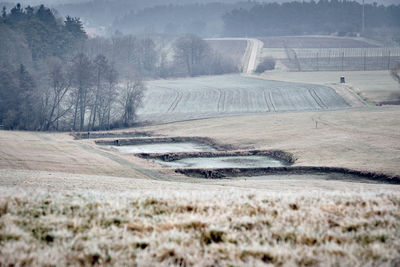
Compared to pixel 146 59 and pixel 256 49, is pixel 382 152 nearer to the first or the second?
pixel 146 59

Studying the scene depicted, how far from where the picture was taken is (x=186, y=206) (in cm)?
1081

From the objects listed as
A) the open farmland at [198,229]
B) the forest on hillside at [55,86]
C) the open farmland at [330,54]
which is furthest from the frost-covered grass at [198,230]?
the open farmland at [330,54]

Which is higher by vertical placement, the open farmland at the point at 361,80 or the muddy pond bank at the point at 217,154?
the open farmland at the point at 361,80

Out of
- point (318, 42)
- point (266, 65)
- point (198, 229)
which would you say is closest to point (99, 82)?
point (266, 65)

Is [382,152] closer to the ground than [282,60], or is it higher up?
closer to the ground

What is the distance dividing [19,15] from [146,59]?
39.1 metres

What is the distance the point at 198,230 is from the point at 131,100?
7320 centimetres

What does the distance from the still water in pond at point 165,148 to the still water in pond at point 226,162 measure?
546 cm

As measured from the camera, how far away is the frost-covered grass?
305 inches

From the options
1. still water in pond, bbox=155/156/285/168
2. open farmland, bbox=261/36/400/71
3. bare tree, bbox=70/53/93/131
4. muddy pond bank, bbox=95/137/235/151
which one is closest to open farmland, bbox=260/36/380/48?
open farmland, bbox=261/36/400/71

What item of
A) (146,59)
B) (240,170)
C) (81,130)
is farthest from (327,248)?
(146,59)

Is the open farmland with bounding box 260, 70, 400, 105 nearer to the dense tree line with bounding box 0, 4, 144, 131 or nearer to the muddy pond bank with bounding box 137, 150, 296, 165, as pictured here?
the dense tree line with bounding box 0, 4, 144, 131

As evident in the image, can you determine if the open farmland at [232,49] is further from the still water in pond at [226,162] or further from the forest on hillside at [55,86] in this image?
the still water in pond at [226,162]

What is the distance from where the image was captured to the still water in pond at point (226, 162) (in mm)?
43719
